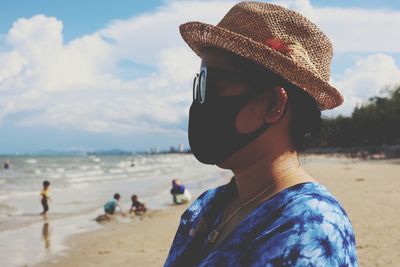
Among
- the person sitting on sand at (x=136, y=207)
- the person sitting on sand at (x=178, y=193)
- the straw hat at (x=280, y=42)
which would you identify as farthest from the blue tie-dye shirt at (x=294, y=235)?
the person sitting on sand at (x=178, y=193)

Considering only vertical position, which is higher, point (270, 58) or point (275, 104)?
point (270, 58)

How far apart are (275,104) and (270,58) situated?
0.49 feet

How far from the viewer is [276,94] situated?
155cm

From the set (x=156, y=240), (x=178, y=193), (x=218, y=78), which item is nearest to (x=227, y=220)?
(x=218, y=78)

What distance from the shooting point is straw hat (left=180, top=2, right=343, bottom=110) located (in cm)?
152

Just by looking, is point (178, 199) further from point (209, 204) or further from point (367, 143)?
point (367, 143)

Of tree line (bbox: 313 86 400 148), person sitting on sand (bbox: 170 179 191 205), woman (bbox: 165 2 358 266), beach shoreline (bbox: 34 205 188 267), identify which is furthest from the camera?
tree line (bbox: 313 86 400 148)

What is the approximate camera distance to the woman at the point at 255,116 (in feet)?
4.60

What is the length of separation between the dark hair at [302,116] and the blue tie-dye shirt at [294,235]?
0.26 meters

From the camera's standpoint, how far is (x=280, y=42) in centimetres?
155

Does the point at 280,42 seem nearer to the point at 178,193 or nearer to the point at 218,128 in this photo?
the point at 218,128

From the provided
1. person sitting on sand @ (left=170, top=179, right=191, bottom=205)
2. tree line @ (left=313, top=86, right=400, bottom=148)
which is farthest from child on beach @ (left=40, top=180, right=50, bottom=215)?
tree line @ (left=313, top=86, right=400, bottom=148)

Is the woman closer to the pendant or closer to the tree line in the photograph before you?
the pendant

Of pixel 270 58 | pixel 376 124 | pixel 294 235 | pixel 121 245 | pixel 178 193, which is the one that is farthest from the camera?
pixel 376 124
